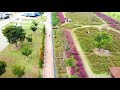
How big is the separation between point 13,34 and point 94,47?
278 cm

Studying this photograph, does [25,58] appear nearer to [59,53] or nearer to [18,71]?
[59,53]

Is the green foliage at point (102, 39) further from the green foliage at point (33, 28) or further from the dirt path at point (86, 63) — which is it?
the green foliage at point (33, 28)

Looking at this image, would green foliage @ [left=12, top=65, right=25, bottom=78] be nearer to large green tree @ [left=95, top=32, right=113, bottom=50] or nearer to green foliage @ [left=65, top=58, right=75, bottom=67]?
green foliage @ [left=65, top=58, right=75, bottom=67]

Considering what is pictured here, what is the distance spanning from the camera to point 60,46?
28.0 ft

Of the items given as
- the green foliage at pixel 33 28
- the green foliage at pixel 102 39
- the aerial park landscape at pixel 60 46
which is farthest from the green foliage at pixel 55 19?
the green foliage at pixel 102 39

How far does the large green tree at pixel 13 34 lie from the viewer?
8380mm

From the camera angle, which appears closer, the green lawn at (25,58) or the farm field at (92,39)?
the green lawn at (25,58)

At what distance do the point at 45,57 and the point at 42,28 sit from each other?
2238 millimetres

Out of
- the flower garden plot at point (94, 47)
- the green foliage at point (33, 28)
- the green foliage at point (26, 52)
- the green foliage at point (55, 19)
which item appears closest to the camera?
the flower garden plot at point (94, 47)

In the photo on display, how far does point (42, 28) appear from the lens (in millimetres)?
9820
